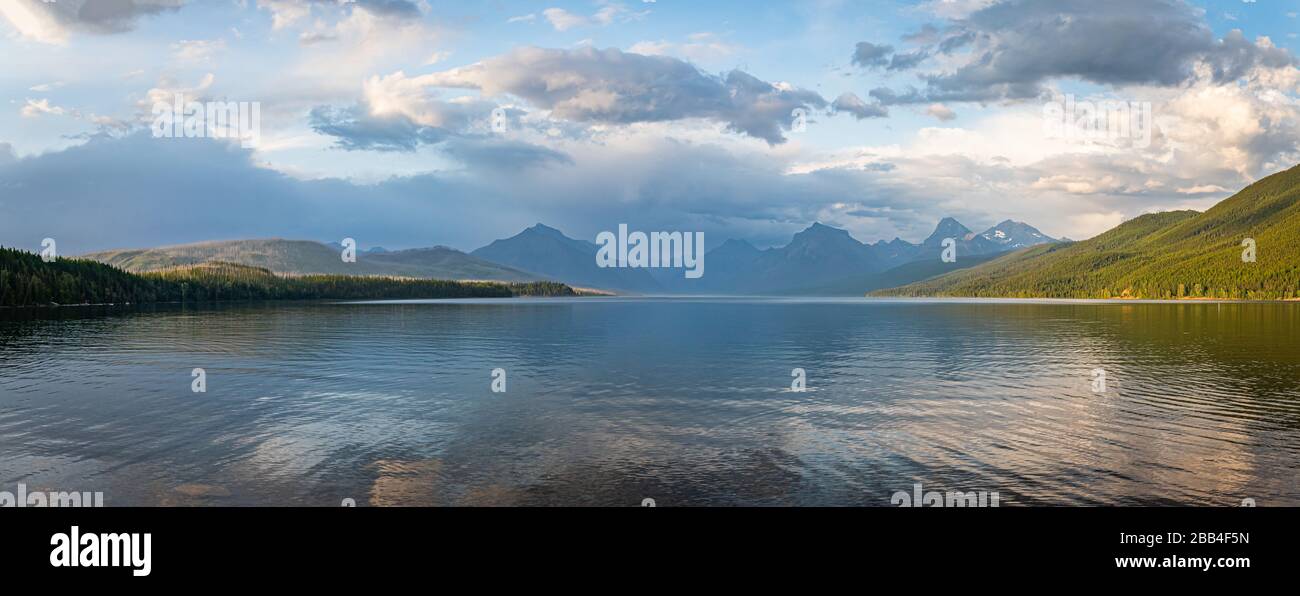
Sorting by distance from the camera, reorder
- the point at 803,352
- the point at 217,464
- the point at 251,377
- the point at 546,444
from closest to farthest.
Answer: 1. the point at 217,464
2. the point at 546,444
3. the point at 251,377
4. the point at 803,352

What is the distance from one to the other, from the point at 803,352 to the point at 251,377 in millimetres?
51372

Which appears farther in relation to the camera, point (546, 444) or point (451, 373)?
point (451, 373)

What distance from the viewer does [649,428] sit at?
33.6 meters

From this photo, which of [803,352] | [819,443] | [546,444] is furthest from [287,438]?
[803,352]

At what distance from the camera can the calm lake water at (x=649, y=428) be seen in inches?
923

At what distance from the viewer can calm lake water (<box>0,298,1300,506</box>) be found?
923 inches

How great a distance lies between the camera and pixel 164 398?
42.2 meters

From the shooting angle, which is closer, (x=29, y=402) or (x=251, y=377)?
(x=29, y=402)
